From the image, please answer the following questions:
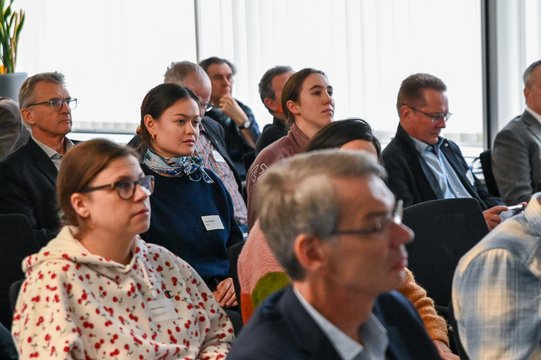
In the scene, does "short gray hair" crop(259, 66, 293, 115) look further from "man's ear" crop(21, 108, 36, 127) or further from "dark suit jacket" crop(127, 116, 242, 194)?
"man's ear" crop(21, 108, 36, 127)

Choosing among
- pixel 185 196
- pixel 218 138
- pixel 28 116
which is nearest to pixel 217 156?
pixel 218 138

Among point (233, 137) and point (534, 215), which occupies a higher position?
point (534, 215)

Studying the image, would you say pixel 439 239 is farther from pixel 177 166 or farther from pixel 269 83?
pixel 269 83

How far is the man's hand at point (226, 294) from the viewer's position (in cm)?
359

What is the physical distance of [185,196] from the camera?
3.84 m

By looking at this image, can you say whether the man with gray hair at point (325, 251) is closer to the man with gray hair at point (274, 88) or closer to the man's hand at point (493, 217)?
the man's hand at point (493, 217)

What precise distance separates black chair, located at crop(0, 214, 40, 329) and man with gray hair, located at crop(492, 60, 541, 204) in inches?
108

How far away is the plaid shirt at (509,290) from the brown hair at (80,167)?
1.11 metres

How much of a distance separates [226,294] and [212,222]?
0.36 m

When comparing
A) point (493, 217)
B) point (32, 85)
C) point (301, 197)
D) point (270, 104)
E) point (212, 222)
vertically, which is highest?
→ point (32, 85)

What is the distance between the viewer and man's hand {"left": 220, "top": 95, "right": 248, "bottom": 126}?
6453 mm

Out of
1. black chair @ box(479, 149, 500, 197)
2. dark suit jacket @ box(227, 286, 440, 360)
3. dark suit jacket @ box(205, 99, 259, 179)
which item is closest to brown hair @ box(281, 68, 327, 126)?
black chair @ box(479, 149, 500, 197)

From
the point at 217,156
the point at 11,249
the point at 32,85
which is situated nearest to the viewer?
the point at 11,249

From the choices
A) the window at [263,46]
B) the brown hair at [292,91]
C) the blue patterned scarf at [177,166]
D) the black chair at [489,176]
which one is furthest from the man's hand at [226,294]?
the window at [263,46]
